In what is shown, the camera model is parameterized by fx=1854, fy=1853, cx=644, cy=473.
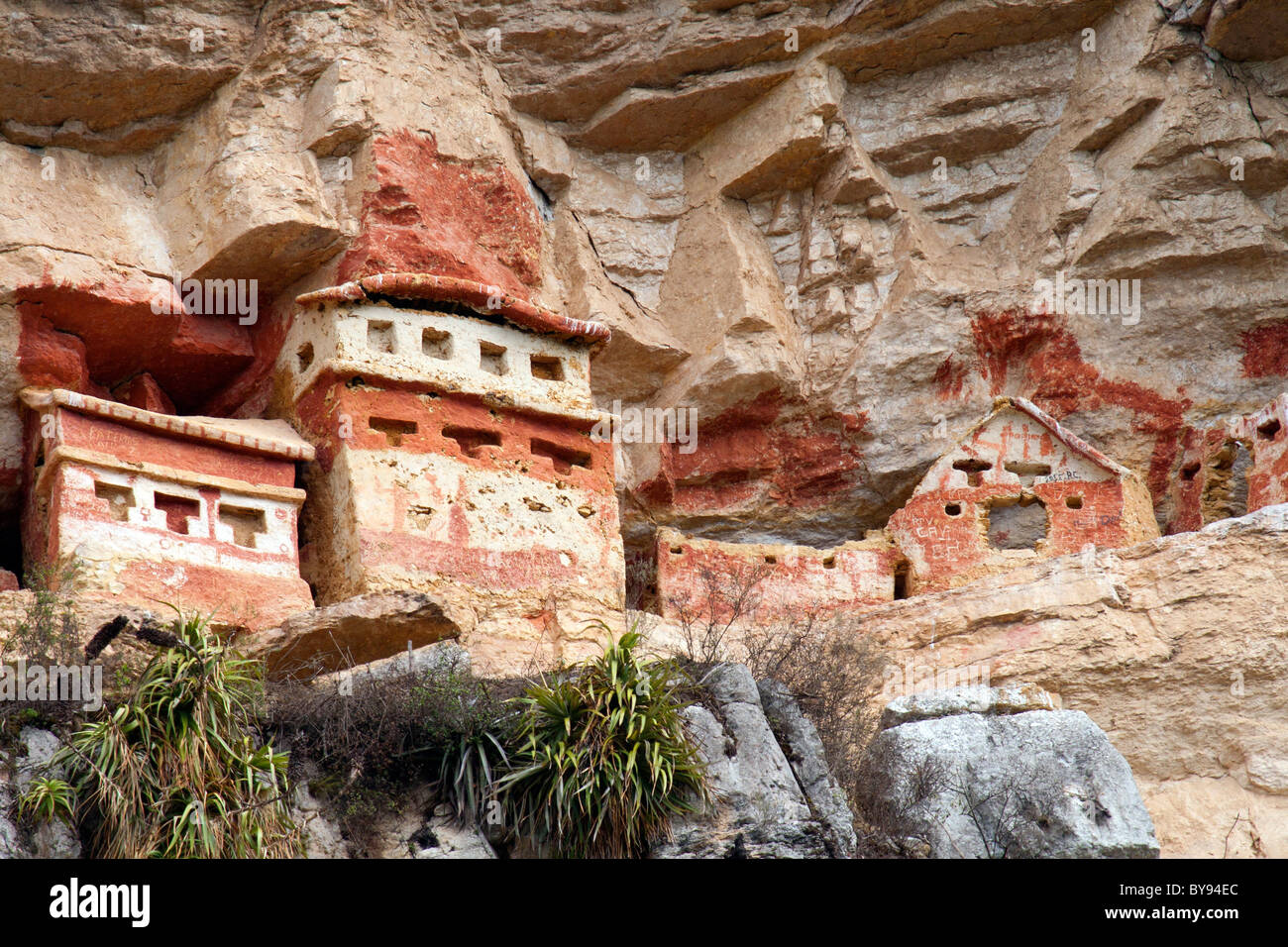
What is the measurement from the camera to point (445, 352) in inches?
876

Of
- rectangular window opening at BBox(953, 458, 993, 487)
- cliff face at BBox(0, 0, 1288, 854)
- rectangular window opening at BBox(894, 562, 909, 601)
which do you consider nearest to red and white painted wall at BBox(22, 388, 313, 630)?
cliff face at BBox(0, 0, 1288, 854)

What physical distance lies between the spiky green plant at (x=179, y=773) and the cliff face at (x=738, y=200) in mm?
9381

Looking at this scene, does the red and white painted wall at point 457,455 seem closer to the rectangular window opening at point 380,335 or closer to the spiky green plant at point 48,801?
the rectangular window opening at point 380,335

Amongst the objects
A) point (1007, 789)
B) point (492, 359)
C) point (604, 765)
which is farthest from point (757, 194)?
point (604, 765)

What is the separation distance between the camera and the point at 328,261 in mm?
23625

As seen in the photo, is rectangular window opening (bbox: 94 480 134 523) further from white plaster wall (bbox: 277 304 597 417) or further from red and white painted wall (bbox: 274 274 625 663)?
white plaster wall (bbox: 277 304 597 417)

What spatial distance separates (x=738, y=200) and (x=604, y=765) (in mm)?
14894

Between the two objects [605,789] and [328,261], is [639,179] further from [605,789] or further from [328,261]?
[605,789]

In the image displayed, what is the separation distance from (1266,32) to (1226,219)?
107 inches

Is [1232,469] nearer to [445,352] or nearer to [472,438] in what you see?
[472,438]

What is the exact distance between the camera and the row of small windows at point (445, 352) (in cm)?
2202

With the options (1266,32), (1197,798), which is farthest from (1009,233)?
(1197,798)

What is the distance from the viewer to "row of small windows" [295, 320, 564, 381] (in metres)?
22.0

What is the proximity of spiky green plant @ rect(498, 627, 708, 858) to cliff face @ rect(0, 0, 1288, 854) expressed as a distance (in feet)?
31.7
